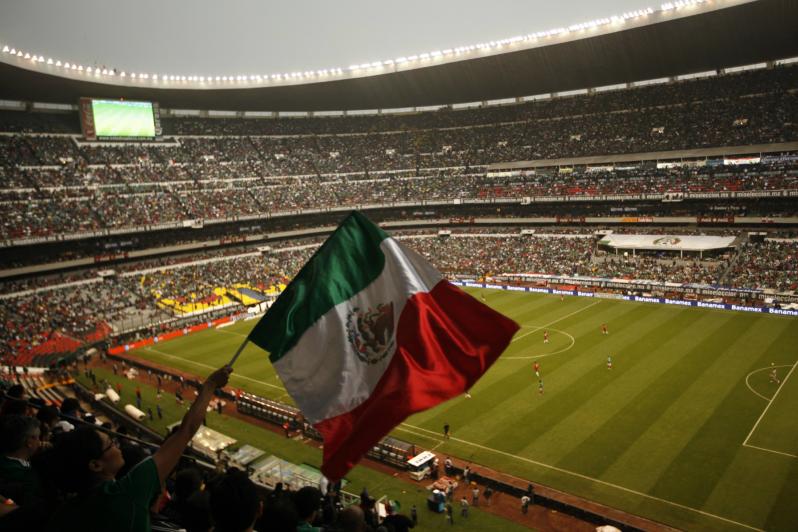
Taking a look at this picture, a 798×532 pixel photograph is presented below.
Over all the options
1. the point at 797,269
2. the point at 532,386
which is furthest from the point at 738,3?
the point at 532,386

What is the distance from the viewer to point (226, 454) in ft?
81.7

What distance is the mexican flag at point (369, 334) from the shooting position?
743 centimetres

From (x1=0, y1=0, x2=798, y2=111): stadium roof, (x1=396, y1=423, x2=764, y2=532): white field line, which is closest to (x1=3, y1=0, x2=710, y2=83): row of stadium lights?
Answer: (x1=0, y1=0, x2=798, y2=111): stadium roof

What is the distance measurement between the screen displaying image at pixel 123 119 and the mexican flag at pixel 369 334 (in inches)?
2852

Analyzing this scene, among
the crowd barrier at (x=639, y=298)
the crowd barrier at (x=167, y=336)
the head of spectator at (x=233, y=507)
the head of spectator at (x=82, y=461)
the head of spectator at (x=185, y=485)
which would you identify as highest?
the head of spectator at (x=82, y=461)

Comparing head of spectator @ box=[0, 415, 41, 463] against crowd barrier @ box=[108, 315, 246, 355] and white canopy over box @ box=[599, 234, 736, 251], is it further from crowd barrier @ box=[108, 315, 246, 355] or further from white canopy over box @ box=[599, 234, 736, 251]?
white canopy over box @ box=[599, 234, 736, 251]

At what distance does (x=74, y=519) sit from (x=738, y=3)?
6242 centimetres

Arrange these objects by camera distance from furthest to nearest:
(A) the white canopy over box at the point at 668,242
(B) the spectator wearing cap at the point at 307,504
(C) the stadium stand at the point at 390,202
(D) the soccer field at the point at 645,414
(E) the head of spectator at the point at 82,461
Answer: (A) the white canopy over box at the point at 668,242
(C) the stadium stand at the point at 390,202
(D) the soccer field at the point at 645,414
(B) the spectator wearing cap at the point at 307,504
(E) the head of spectator at the point at 82,461

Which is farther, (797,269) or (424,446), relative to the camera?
(797,269)

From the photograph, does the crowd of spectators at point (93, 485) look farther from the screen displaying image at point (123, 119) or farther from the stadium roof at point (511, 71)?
the screen displaying image at point (123, 119)

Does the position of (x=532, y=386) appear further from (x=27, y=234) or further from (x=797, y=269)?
(x=27, y=234)

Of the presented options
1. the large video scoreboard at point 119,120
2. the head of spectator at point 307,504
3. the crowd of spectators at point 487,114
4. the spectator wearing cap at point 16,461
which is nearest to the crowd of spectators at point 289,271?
the large video scoreboard at point 119,120

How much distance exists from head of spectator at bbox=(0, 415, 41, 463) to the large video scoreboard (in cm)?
7414

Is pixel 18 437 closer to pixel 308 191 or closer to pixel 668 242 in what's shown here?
pixel 668 242
